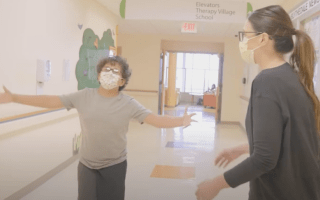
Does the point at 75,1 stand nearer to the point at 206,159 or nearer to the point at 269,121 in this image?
the point at 206,159

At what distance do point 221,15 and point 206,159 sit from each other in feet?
7.67

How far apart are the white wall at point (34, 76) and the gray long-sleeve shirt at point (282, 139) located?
8.82 ft

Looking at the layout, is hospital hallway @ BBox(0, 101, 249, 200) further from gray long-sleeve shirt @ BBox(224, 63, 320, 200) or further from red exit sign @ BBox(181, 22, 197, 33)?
gray long-sleeve shirt @ BBox(224, 63, 320, 200)

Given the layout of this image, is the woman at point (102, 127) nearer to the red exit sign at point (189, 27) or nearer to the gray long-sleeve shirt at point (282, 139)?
the gray long-sleeve shirt at point (282, 139)

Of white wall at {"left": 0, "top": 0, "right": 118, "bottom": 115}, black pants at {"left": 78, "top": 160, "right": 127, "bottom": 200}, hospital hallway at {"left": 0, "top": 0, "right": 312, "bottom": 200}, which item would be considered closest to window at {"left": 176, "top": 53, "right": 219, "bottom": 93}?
hospital hallway at {"left": 0, "top": 0, "right": 312, "bottom": 200}

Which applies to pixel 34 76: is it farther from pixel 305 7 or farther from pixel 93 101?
pixel 305 7

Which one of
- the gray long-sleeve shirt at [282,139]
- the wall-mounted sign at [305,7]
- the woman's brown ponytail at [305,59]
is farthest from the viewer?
the wall-mounted sign at [305,7]

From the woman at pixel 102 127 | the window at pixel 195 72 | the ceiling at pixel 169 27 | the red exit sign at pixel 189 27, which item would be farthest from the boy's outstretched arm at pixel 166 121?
the window at pixel 195 72

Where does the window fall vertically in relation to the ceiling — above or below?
below

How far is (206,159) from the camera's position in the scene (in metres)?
5.57

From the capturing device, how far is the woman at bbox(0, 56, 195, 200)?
204cm

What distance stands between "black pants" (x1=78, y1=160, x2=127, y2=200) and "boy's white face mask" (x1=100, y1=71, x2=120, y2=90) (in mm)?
502

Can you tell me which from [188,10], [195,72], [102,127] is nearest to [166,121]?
[102,127]

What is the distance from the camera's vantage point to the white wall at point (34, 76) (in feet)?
10.6
